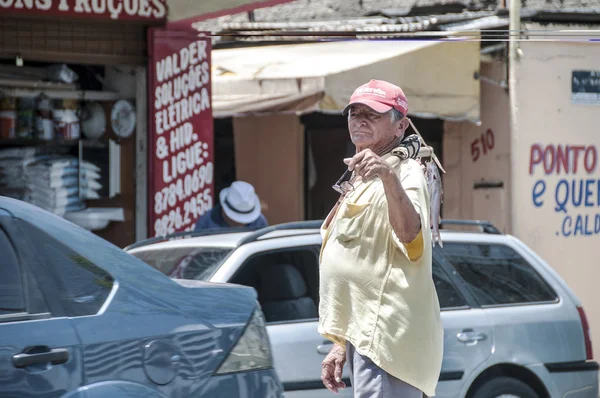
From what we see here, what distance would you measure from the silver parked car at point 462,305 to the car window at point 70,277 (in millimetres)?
2005

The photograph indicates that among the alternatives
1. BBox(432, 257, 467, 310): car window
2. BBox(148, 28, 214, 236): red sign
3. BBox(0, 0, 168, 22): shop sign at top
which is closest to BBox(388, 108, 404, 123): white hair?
BBox(432, 257, 467, 310): car window

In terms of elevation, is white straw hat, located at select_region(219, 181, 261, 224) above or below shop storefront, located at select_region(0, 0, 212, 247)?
below

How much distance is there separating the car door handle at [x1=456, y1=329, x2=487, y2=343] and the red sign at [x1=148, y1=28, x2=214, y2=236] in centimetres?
360

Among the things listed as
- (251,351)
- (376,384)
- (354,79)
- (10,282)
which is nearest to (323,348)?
(251,351)

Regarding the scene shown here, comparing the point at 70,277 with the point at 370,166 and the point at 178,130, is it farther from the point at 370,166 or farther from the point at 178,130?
the point at 178,130

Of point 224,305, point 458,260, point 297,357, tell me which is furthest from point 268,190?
point 224,305

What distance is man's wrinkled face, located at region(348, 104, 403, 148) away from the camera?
4.09 metres

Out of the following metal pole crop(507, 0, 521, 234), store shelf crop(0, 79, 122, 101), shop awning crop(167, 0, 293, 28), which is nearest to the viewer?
store shelf crop(0, 79, 122, 101)

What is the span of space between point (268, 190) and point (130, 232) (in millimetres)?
2659

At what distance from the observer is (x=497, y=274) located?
22.9 ft

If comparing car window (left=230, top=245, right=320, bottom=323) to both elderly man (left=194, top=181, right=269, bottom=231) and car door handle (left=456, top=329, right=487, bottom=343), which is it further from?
elderly man (left=194, top=181, right=269, bottom=231)

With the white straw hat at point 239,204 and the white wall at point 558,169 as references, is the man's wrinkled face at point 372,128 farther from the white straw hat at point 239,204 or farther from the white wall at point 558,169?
the white wall at point 558,169

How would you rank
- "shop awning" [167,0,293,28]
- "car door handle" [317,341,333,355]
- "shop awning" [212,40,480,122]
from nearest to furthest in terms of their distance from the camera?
1. "car door handle" [317,341,333,355]
2. "shop awning" [167,0,293,28]
3. "shop awning" [212,40,480,122]

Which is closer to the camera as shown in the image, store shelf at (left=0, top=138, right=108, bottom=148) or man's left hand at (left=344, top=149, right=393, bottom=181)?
man's left hand at (left=344, top=149, right=393, bottom=181)
